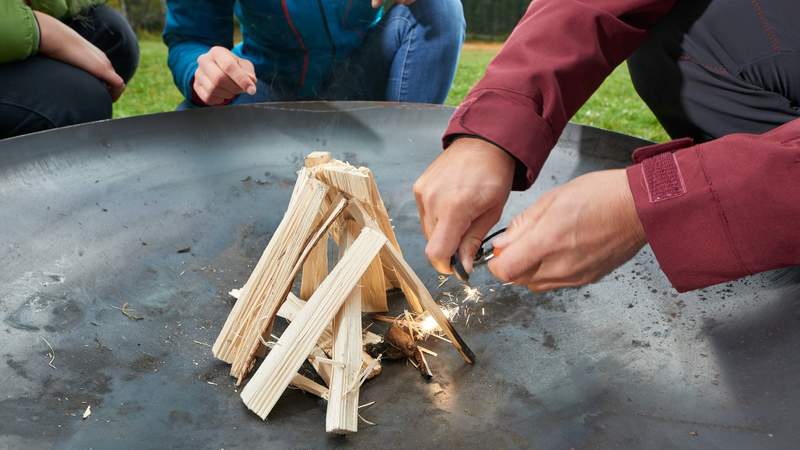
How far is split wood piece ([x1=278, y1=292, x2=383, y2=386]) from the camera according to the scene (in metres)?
1.01

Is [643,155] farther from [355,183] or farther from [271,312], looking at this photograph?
[271,312]

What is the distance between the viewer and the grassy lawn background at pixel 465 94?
3.52 meters

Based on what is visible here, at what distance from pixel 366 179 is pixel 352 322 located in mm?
209

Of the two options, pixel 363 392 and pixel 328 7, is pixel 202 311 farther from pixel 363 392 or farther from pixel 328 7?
pixel 328 7

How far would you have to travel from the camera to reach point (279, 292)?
3.36 feet

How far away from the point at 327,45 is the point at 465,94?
210 cm

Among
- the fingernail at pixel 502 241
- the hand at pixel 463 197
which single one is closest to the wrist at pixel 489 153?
the hand at pixel 463 197

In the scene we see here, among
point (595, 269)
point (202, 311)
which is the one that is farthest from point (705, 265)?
point (202, 311)

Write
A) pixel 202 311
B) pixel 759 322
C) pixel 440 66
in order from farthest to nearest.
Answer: pixel 440 66 < pixel 202 311 < pixel 759 322

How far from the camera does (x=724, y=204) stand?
0.78m

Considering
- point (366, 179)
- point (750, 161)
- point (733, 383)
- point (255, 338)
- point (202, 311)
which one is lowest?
point (202, 311)

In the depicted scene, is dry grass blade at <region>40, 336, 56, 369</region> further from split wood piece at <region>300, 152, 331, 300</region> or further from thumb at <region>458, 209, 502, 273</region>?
thumb at <region>458, 209, 502, 273</region>

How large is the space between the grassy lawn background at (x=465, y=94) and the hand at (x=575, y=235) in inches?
102

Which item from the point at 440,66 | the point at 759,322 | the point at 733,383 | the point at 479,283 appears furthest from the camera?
the point at 440,66
